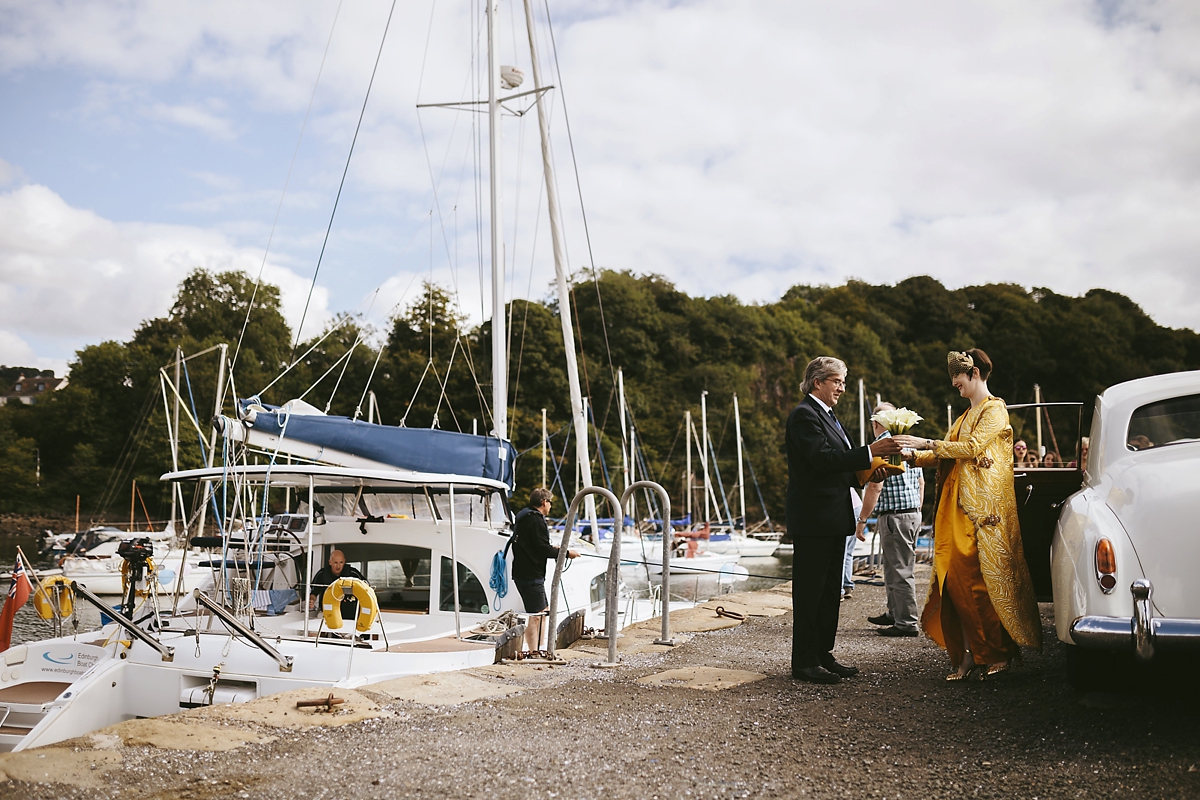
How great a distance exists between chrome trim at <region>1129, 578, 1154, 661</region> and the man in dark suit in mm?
1928

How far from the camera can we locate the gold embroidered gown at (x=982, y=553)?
5262mm

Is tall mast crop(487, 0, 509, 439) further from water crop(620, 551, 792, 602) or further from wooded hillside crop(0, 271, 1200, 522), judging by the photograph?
wooded hillside crop(0, 271, 1200, 522)

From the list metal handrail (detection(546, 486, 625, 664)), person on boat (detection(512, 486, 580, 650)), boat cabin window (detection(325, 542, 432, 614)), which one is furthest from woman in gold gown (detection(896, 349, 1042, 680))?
boat cabin window (detection(325, 542, 432, 614))

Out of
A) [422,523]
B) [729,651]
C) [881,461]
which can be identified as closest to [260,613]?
[422,523]

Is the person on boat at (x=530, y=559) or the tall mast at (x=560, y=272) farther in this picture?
the tall mast at (x=560, y=272)

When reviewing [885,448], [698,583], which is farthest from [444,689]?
[698,583]

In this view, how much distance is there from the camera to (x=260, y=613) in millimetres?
9016

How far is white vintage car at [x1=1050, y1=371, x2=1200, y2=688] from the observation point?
3.71 metres

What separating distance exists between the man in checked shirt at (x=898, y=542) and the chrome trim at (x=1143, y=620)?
4.69m

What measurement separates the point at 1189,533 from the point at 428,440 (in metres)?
7.57

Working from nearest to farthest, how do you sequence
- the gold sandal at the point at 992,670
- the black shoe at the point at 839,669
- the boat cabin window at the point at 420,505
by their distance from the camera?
the gold sandal at the point at 992,670 → the black shoe at the point at 839,669 → the boat cabin window at the point at 420,505

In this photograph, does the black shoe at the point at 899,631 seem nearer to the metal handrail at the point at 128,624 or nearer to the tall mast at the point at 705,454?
the metal handrail at the point at 128,624

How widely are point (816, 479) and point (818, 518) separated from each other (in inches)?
9.6

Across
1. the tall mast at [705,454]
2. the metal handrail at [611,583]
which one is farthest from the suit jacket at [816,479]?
the tall mast at [705,454]
